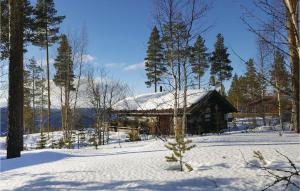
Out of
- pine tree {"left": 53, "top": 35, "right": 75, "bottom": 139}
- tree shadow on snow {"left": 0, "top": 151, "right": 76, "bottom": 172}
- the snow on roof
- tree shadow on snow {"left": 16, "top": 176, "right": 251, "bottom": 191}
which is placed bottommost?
tree shadow on snow {"left": 16, "top": 176, "right": 251, "bottom": 191}

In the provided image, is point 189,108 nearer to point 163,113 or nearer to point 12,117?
point 163,113

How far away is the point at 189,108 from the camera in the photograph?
87.2 feet

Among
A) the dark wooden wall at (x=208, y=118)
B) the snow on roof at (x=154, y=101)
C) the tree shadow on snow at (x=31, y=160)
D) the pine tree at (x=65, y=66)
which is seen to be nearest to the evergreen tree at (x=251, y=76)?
the tree shadow on snow at (x=31, y=160)

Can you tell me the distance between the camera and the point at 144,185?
7383 millimetres

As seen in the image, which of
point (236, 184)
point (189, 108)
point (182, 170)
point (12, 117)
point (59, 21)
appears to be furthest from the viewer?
point (59, 21)

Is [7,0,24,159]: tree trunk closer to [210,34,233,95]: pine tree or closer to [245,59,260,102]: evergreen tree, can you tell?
[245,59,260,102]: evergreen tree

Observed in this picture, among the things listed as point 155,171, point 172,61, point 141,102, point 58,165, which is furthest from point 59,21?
point 155,171

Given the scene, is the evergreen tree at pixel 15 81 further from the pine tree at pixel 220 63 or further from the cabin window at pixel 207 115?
the pine tree at pixel 220 63

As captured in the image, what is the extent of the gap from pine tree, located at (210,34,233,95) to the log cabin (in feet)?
50.3

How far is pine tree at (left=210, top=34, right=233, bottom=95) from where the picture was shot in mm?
46531

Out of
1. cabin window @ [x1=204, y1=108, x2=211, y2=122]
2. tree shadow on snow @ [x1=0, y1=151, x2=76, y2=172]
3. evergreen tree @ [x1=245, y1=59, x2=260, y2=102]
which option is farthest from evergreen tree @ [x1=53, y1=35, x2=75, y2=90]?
evergreen tree @ [x1=245, y1=59, x2=260, y2=102]

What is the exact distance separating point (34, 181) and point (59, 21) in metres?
24.7

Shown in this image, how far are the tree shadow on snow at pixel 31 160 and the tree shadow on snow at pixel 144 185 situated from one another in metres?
2.86

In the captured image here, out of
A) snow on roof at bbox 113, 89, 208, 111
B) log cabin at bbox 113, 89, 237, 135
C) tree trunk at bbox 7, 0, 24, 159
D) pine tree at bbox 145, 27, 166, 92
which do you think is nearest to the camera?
tree trunk at bbox 7, 0, 24, 159
